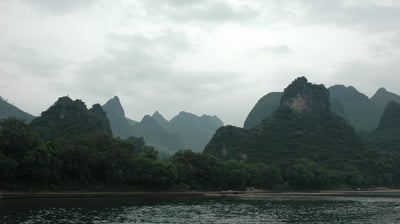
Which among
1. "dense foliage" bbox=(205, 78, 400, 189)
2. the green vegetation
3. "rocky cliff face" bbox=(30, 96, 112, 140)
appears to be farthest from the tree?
"dense foliage" bbox=(205, 78, 400, 189)

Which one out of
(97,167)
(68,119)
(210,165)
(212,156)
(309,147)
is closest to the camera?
(97,167)

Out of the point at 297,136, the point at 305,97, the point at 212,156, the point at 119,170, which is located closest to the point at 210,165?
the point at 212,156

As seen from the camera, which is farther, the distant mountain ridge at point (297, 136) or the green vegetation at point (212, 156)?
the distant mountain ridge at point (297, 136)

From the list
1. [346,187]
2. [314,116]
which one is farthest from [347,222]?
[314,116]

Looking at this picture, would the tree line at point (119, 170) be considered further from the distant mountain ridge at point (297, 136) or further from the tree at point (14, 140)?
the distant mountain ridge at point (297, 136)

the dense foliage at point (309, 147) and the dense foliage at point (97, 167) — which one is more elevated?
Answer: the dense foliage at point (309, 147)

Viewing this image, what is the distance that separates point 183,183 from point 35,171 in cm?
3787

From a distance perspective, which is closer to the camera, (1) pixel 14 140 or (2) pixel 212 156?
(1) pixel 14 140

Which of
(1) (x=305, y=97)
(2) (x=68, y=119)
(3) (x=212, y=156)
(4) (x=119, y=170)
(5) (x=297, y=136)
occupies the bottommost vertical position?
(4) (x=119, y=170)

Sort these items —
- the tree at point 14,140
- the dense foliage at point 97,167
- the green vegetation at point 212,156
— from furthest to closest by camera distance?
1. the green vegetation at point 212,156
2. the dense foliage at point 97,167
3. the tree at point 14,140

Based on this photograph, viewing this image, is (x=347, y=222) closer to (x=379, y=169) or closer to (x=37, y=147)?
(x=37, y=147)

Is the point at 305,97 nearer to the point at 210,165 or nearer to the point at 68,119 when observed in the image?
the point at 210,165

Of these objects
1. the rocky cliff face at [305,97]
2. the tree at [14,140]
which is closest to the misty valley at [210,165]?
the tree at [14,140]

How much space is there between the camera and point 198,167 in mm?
106188
